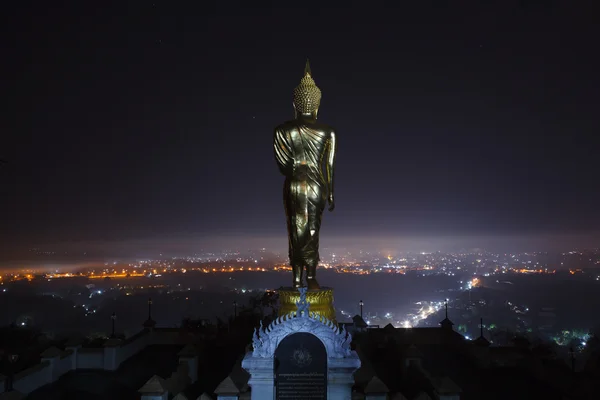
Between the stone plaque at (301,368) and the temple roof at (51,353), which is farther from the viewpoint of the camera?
the temple roof at (51,353)

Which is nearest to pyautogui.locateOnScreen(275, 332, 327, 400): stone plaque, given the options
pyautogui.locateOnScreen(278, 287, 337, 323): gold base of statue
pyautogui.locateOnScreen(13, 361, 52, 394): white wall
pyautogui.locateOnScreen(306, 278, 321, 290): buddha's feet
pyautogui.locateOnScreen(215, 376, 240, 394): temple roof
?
pyautogui.locateOnScreen(215, 376, 240, 394): temple roof

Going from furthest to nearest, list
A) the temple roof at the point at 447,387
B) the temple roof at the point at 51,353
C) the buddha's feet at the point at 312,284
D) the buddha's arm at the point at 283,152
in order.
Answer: the temple roof at the point at 51,353
the buddha's arm at the point at 283,152
the buddha's feet at the point at 312,284
the temple roof at the point at 447,387

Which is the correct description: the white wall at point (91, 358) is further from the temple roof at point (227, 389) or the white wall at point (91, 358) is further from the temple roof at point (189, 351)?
the temple roof at point (227, 389)

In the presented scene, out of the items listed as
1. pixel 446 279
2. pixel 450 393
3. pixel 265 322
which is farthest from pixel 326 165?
pixel 446 279

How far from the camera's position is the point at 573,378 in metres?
12.0

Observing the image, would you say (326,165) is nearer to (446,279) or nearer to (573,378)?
(573,378)

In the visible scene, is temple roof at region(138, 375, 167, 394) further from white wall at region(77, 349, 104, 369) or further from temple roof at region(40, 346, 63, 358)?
white wall at region(77, 349, 104, 369)

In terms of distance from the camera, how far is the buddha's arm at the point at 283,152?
33.3ft

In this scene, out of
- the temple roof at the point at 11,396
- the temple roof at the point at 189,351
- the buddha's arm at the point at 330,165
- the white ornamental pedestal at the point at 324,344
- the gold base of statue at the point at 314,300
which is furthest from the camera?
the temple roof at the point at 189,351

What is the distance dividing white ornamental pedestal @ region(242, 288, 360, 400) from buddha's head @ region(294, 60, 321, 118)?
5.13 m

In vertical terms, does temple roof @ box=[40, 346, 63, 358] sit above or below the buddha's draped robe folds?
below

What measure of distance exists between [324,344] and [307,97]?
5.97 meters

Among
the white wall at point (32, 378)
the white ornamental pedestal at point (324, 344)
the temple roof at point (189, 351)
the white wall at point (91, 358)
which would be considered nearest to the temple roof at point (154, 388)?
the white ornamental pedestal at point (324, 344)

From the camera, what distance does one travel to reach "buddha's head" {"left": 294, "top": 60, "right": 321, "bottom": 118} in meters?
10.4
